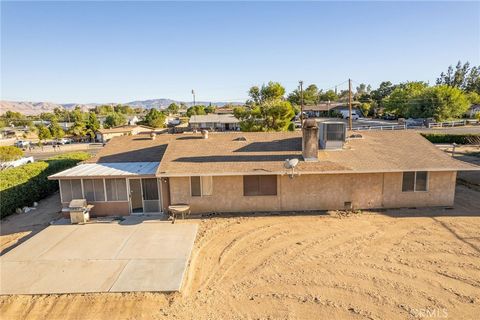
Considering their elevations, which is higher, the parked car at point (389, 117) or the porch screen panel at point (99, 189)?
the parked car at point (389, 117)

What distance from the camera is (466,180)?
19.3 metres

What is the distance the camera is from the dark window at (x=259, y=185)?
14414 millimetres

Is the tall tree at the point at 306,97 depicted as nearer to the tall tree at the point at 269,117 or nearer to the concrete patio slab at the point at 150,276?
the tall tree at the point at 269,117

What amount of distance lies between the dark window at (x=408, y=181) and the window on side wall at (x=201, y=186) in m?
9.86

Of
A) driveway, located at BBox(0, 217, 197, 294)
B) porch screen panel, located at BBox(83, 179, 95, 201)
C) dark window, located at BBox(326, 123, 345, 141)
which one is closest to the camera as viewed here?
driveway, located at BBox(0, 217, 197, 294)

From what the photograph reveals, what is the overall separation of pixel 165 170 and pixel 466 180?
64.4 feet

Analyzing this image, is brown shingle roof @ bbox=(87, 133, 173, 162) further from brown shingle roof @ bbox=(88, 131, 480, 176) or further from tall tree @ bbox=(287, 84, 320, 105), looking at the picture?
tall tree @ bbox=(287, 84, 320, 105)

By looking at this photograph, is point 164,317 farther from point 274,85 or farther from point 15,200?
point 274,85

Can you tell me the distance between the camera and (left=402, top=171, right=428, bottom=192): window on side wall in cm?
1459

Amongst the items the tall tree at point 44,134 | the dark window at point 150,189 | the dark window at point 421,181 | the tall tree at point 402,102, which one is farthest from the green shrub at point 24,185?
the tall tree at point 402,102

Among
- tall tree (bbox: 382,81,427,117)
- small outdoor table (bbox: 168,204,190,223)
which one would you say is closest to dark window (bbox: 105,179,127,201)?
small outdoor table (bbox: 168,204,190,223)

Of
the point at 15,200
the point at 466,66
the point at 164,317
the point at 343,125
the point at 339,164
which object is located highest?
the point at 466,66

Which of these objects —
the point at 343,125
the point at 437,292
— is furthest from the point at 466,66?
the point at 437,292

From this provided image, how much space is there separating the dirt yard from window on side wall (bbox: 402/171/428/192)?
177 cm
